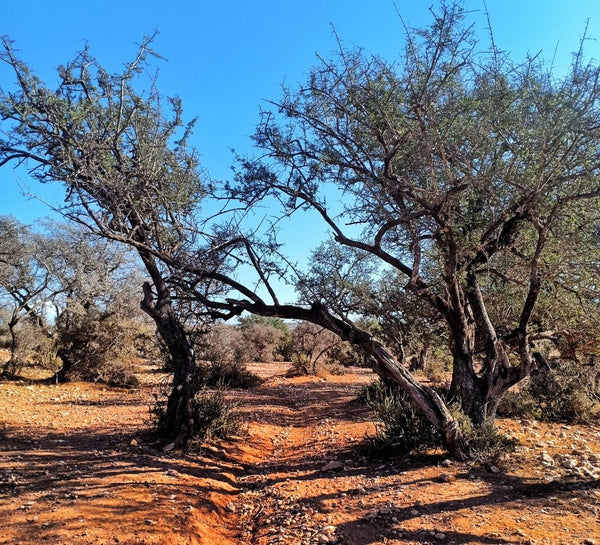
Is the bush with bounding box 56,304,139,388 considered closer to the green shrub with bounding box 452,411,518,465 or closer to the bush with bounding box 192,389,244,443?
the bush with bounding box 192,389,244,443

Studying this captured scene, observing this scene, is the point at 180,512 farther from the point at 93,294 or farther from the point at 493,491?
the point at 93,294

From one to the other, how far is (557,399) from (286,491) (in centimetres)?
714

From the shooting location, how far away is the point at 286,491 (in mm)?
5523

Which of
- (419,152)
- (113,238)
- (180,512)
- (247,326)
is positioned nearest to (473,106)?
(419,152)

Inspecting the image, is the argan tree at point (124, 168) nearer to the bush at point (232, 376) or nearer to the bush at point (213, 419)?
the bush at point (213, 419)

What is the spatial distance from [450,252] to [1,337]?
2664 cm

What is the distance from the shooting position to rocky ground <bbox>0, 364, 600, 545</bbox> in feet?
13.4

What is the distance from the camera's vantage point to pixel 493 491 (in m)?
4.95

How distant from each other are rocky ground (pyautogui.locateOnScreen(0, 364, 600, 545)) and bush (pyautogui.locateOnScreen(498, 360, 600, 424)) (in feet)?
2.43

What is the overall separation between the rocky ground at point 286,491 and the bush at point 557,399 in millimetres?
741

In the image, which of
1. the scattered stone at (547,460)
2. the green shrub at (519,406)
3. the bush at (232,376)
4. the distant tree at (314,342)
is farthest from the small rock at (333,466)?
the distant tree at (314,342)

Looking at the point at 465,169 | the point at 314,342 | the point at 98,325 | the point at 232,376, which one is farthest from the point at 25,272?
the point at 465,169

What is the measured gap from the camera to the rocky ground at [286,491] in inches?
161

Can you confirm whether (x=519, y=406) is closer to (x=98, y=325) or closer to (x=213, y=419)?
(x=213, y=419)
